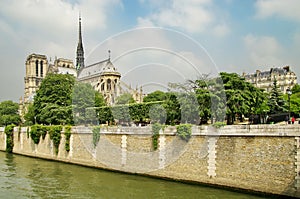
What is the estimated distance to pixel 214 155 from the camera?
17.3 metres

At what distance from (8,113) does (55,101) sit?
44.8m

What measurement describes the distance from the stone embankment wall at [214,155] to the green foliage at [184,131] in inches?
9.1

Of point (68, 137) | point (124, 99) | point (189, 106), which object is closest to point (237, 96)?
point (189, 106)

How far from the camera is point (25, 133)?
116 ft

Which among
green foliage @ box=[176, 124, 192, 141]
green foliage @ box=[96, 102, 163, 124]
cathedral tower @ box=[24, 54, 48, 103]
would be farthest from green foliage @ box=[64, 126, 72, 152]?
cathedral tower @ box=[24, 54, 48, 103]

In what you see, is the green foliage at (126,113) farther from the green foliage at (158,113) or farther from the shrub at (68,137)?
the shrub at (68,137)

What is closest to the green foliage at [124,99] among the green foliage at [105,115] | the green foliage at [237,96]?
the green foliage at [105,115]

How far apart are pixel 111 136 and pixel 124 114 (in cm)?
1012

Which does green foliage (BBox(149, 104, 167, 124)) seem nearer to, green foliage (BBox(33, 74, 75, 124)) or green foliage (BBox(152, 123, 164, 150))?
green foliage (BBox(152, 123, 164, 150))

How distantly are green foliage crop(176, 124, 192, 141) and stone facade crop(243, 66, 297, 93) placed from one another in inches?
1989

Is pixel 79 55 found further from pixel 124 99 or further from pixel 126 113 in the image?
pixel 126 113

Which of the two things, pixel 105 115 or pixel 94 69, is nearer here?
pixel 105 115

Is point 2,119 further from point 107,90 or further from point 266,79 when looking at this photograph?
point 266,79

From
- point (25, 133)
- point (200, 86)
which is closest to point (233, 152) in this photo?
point (200, 86)
